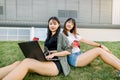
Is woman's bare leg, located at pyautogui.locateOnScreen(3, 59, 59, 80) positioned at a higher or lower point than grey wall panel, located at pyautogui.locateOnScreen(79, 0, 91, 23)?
lower

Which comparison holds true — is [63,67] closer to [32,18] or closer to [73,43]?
[73,43]

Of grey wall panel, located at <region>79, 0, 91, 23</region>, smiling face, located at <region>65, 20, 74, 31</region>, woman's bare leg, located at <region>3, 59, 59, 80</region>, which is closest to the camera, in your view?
woman's bare leg, located at <region>3, 59, 59, 80</region>

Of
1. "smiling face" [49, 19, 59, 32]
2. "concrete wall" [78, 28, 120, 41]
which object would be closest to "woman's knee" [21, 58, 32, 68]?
"smiling face" [49, 19, 59, 32]

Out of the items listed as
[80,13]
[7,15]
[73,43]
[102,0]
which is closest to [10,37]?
[7,15]

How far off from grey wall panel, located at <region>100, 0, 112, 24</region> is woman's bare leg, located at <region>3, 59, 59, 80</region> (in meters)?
4.57

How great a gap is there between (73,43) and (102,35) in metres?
3.83

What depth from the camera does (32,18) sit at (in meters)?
8.68

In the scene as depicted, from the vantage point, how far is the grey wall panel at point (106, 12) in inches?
358

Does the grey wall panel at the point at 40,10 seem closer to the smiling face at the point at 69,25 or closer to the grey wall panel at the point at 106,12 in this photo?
the grey wall panel at the point at 106,12

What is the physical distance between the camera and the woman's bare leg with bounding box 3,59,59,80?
446 centimetres

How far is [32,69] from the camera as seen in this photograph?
4.71 meters

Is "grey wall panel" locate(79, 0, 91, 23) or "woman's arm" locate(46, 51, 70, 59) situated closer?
"woman's arm" locate(46, 51, 70, 59)

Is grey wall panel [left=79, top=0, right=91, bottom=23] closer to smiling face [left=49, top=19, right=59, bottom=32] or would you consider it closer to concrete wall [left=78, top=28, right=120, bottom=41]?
concrete wall [left=78, top=28, right=120, bottom=41]

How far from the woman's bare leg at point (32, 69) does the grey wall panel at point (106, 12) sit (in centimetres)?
457
